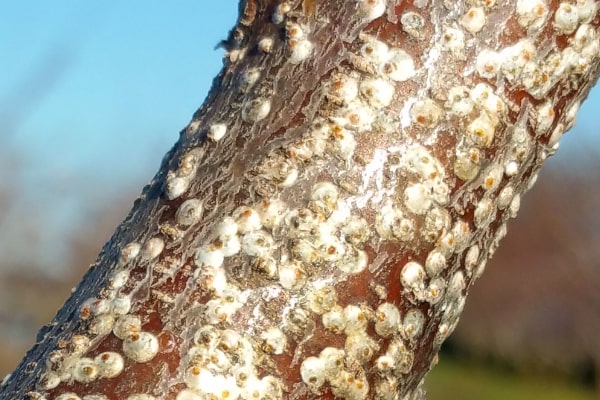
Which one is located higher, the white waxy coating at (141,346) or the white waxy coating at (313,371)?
the white waxy coating at (313,371)

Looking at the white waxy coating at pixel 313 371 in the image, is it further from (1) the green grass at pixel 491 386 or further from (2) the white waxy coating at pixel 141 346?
(1) the green grass at pixel 491 386

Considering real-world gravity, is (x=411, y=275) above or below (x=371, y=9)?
below

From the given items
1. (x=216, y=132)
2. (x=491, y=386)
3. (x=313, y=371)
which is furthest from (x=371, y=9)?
(x=491, y=386)

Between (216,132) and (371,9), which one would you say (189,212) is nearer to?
(216,132)

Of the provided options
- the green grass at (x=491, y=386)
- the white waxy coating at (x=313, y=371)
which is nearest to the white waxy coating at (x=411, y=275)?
the white waxy coating at (x=313, y=371)

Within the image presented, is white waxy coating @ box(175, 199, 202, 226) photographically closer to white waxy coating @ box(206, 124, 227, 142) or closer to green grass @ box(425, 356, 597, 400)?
white waxy coating @ box(206, 124, 227, 142)

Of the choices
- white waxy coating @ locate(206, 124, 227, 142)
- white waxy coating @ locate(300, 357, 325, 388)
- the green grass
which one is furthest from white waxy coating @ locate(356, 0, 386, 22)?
the green grass

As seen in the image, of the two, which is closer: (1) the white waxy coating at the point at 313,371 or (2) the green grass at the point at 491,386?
(1) the white waxy coating at the point at 313,371

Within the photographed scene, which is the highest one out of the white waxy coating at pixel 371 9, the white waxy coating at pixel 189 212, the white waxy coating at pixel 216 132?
the white waxy coating at pixel 371 9
